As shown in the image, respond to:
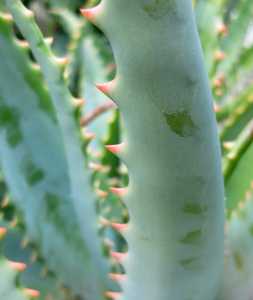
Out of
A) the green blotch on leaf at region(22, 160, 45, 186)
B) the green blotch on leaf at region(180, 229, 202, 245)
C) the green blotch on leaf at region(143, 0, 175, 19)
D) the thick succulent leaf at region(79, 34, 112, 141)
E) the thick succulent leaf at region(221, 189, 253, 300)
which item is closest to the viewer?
the green blotch on leaf at region(143, 0, 175, 19)

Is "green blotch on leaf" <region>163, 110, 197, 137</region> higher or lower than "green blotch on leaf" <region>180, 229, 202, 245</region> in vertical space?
higher

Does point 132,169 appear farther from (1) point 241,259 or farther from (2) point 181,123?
(1) point 241,259

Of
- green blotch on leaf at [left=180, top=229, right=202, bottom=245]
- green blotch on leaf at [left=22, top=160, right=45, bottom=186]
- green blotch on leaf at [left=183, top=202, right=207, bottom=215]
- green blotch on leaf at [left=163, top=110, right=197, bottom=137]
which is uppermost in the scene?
green blotch on leaf at [left=163, top=110, right=197, bottom=137]

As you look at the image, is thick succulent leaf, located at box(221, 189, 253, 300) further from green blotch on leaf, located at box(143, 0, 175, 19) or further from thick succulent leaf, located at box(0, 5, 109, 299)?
green blotch on leaf, located at box(143, 0, 175, 19)

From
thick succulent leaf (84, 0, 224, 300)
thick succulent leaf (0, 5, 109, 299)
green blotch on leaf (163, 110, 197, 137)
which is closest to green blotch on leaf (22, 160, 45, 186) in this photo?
thick succulent leaf (0, 5, 109, 299)

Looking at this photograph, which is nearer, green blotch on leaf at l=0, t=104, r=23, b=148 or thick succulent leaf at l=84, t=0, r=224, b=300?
thick succulent leaf at l=84, t=0, r=224, b=300

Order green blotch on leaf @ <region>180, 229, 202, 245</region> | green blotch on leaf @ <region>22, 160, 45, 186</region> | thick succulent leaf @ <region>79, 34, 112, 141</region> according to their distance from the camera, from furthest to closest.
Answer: thick succulent leaf @ <region>79, 34, 112, 141</region>, green blotch on leaf @ <region>22, 160, 45, 186</region>, green blotch on leaf @ <region>180, 229, 202, 245</region>
